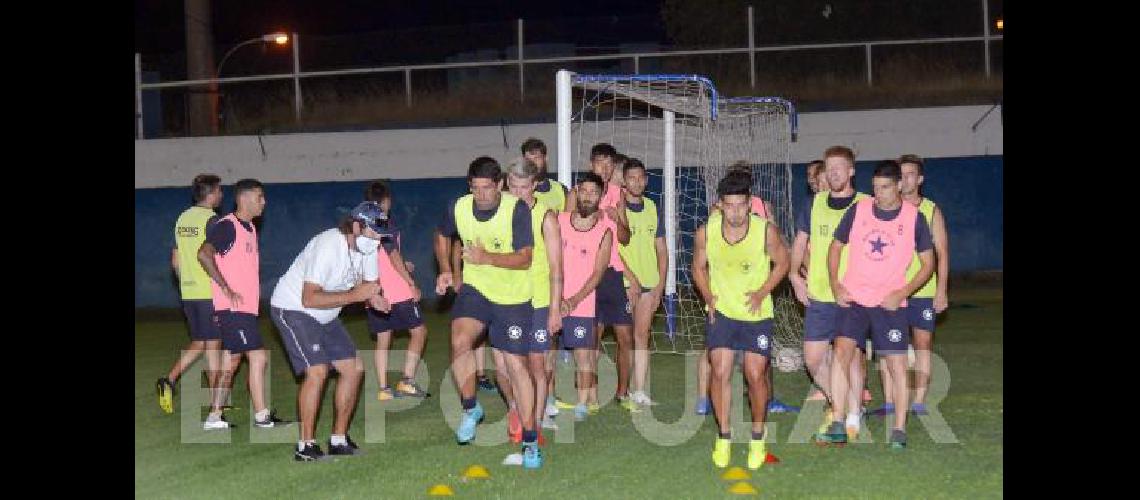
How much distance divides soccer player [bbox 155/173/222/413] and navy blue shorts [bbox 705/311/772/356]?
164 inches

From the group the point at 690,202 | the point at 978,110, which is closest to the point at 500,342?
the point at 690,202

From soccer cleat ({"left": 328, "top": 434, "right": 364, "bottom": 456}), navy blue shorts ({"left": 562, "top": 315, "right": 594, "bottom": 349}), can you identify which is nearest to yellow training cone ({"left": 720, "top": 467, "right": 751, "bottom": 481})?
→ navy blue shorts ({"left": 562, "top": 315, "right": 594, "bottom": 349})

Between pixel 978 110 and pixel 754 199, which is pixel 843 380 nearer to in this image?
pixel 754 199

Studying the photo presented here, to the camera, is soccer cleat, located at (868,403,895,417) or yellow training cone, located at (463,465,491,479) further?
soccer cleat, located at (868,403,895,417)

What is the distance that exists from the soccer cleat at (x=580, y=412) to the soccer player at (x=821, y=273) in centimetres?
188

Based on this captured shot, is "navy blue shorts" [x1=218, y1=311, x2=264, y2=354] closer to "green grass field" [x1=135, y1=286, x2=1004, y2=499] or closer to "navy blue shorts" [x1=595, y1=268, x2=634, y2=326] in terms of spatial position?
"green grass field" [x1=135, y1=286, x2=1004, y2=499]

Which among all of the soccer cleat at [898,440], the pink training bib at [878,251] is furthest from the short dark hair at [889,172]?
the soccer cleat at [898,440]

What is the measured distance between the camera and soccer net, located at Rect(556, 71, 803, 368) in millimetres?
12758

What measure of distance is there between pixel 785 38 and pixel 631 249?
21.3 m

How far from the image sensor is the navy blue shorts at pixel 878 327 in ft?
28.1

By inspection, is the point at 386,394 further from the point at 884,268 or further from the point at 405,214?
the point at 405,214
